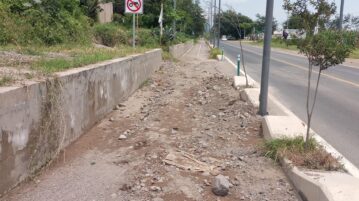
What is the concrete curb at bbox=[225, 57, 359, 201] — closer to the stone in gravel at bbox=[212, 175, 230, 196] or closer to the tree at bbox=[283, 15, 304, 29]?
the stone in gravel at bbox=[212, 175, 230, 196]

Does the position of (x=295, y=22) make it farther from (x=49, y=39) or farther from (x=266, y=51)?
(x=49, y=39)

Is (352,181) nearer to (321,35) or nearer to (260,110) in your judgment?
(321,35)

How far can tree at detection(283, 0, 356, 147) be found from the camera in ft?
20.0

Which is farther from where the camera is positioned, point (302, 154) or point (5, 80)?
point (302, 154)

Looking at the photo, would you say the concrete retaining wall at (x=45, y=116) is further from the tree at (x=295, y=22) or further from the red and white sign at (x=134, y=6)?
the red and white sign at (x=134, y=6)

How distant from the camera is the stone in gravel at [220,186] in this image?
529 cm

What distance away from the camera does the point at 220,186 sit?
532 centimetres

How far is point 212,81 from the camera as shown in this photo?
1631 cm

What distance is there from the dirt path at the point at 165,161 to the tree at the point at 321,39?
1123 millimetres

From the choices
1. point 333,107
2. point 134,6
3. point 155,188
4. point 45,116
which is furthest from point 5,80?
point 134,6

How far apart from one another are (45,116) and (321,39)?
3.69 metres

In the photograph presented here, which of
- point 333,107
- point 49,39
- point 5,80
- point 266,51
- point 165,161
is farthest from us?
point 49,39

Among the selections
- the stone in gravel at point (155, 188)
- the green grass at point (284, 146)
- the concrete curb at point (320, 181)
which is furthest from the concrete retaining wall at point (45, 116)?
the concrete curb at point (320, 181)

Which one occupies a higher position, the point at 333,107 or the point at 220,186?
the point at 220,186
